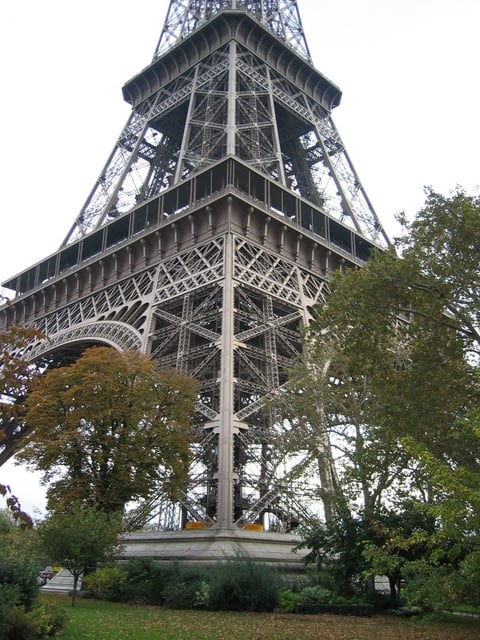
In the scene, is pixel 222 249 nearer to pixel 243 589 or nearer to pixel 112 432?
pixel 112 432

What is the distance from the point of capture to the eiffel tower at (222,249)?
2338 cm

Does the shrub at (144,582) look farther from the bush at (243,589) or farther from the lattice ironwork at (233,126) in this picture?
the lattice ironwork at (233,126)

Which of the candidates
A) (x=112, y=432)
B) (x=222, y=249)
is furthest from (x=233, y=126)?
(x=112, y=432)

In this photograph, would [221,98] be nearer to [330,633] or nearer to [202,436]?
[202,436]

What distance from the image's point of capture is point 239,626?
1316cm

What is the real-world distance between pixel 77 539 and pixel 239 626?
6005mm

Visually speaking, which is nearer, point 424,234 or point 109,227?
point 424,234

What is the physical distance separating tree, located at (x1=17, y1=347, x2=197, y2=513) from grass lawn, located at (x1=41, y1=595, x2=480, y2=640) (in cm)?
528

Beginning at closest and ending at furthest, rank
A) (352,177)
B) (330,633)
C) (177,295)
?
(330,633) → (177,295) → (352,177)

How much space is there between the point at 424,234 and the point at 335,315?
11.0ft

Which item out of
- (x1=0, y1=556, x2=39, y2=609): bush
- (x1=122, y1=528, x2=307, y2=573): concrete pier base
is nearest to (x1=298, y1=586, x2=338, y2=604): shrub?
(x1=122, y1=528, x2=307, y2=573): concrete pier base

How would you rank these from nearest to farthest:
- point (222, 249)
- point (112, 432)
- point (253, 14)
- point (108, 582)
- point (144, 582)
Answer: point (108, 582), point (144, 582), point (112, 432), point (222, 249), point (253, 14)

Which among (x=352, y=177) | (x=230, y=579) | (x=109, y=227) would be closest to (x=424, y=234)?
(x=230, y=579)

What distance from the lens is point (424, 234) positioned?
15.6 meters
